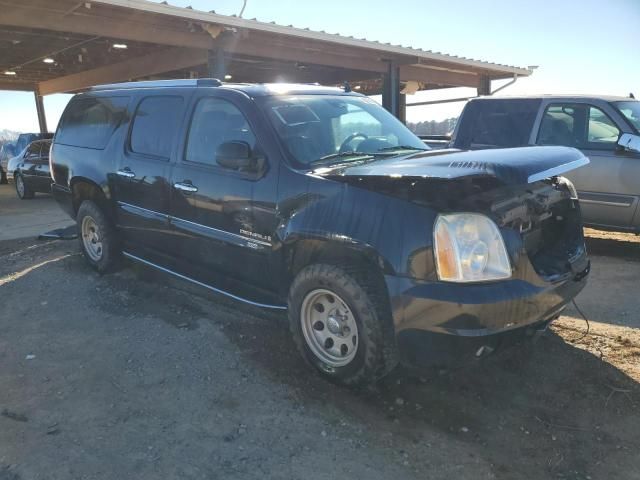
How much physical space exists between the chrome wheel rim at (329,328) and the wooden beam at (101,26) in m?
10.9

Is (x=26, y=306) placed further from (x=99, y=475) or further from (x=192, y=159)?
(x=99, y=475)

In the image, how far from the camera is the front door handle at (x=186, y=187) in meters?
4.06

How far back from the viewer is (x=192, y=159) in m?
4.16

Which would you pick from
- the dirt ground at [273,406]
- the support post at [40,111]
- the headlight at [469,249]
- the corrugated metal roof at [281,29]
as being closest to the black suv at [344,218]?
the headlight at [469,249]

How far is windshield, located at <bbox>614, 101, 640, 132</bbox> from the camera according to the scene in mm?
6203

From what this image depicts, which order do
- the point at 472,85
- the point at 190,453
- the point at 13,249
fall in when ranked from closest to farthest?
1. the point at 190,453
2. the point at 13,249
3. the point at 472,85

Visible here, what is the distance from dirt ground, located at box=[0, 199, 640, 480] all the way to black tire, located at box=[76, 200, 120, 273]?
879 millimetres

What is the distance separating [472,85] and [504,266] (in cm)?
2260

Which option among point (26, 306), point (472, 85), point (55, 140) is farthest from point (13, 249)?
point (472, 85)

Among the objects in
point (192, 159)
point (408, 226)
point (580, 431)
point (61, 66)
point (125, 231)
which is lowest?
point (580, 431)

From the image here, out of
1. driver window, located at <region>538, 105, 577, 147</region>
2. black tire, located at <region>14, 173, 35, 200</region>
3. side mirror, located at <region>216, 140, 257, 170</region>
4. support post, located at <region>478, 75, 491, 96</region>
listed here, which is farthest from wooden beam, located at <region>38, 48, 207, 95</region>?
support post, located at <region>478, 75, 491, 96</region>

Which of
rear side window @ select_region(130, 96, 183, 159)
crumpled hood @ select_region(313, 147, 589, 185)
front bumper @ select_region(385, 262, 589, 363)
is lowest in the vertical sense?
front bumper @ select_region(385, 262, 589, 363)

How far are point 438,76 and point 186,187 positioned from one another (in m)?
20.0

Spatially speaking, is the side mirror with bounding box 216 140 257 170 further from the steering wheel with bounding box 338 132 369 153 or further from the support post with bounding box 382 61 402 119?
the support post with bounding box 382 61 402 119
